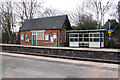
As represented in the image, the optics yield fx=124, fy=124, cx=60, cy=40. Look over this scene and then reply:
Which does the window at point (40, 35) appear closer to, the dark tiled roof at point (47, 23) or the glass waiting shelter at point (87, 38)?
the dark tiled roof at point (47, 23)

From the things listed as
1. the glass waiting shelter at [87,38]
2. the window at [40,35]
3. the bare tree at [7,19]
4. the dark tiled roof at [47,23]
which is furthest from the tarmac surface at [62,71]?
the bare tree at [7,19]

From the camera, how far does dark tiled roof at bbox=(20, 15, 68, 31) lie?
23.3 m

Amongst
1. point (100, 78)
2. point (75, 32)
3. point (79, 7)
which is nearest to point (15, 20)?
point (79, 7)

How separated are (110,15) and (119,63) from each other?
20062 millimetres

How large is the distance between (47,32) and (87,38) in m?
7.85

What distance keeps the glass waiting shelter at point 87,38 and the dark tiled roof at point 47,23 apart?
11.9 feet

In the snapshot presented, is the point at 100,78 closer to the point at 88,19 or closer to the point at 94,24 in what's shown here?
the point at 94,24

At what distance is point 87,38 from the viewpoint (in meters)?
19.3

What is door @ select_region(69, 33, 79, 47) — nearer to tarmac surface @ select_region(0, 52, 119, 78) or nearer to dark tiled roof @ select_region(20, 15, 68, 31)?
dark tiled roof @ select_region(20, 15, 68, 31)

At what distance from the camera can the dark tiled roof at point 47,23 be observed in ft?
76.5


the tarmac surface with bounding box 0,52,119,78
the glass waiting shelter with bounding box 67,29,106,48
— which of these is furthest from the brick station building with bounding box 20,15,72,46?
the tarmac surface with bounding box 0,52,119,78

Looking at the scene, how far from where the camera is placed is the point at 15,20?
127 ft

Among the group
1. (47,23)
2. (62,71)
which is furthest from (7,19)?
(62,71)

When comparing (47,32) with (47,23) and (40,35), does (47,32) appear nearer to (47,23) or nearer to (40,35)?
(40,35)
